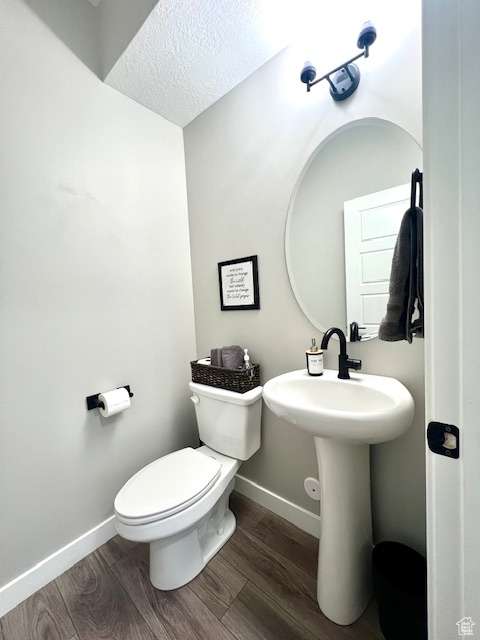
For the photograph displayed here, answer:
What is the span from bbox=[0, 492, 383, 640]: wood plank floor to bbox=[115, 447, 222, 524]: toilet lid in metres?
0.41

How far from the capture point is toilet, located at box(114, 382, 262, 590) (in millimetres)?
986

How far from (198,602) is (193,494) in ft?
1.43

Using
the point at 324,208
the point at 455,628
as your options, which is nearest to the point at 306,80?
the point at 324,208

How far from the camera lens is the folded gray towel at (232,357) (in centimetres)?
139

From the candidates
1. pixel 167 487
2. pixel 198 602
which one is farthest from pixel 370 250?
pixel 198 602

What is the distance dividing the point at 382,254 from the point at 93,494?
182 centimetres

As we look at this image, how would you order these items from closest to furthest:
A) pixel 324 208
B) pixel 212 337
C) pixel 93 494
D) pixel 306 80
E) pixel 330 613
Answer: pixel 330 613
pixel 306 80
pixel 324 208
pixel 93 494
pixel 212 337

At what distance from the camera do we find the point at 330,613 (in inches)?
37.5

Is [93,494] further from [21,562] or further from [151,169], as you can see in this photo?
[151,169]

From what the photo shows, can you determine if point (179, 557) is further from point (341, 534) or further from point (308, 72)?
point (308, 72)

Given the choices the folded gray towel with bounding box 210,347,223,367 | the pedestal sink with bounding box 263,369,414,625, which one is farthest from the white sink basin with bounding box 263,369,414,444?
the folded gray towel with bounding box 210,347,223,367

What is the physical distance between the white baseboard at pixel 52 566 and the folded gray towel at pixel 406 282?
1.69 meters

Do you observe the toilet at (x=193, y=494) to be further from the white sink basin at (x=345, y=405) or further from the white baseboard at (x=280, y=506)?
the white sink basin at (x=345, y=405)

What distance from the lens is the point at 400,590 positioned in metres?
0.83
